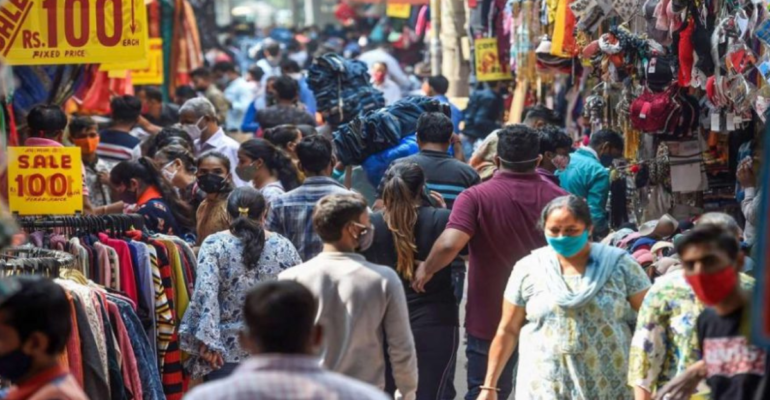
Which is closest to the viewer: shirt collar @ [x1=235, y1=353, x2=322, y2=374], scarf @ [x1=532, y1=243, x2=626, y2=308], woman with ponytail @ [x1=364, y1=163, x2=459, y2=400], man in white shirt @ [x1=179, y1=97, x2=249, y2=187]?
shirt collar @ [x1=235, y1=353, x2=322, y2=374]

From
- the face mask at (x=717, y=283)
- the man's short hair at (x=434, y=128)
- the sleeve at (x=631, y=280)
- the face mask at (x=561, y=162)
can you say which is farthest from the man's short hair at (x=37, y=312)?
the face mask at (x=561, y=162)

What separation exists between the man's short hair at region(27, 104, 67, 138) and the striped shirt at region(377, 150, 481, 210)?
9.08 ft

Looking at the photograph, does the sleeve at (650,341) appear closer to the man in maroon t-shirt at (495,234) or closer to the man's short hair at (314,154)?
the man in maroon t-shirt at (495,234)

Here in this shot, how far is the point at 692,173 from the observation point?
37.6 feet

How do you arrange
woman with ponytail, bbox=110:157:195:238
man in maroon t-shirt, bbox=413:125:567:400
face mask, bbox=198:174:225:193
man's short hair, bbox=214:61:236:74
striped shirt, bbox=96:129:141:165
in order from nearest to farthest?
man in maroon t-shirt, bbox=413:125:567:400 → face mask, bbox=198:174:225:193 → woman with ponytail, bbox=110:157:195:238 → striped shirt, bbox=96:129:141:165 → man's short hair, bbox=214:61:236:74

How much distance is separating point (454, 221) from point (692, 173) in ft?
10.7

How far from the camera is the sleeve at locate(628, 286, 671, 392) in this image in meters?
6.71

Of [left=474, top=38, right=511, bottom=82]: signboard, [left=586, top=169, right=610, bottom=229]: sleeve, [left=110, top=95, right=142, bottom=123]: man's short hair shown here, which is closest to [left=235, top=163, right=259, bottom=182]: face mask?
[left=586, top=169, right=610, bottom=229]: sleeve

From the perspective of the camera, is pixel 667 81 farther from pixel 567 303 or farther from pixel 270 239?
pixel 567 303

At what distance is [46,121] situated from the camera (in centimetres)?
1153

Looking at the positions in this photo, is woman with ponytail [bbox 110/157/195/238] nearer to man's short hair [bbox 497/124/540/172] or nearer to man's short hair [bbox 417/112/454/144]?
man's short hair [bbox 417/112/454/144]

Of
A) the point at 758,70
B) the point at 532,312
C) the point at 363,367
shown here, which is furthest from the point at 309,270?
the point at 758,70

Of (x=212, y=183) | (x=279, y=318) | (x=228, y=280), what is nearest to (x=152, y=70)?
(x=212, y=183)

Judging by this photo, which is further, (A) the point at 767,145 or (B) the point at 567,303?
(B) the point at 567,303
